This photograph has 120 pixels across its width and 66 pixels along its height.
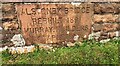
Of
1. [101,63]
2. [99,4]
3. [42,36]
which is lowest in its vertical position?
[101,63]

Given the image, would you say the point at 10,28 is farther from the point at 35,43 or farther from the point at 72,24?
the point at 72,24

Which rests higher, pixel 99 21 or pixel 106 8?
pixel 106 8

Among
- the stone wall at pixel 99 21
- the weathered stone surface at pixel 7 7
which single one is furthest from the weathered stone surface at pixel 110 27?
the weathered stone surface at pixel 7 7

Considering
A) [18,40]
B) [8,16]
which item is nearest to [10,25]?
[8,16]

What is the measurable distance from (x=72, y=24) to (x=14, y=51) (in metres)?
1.16

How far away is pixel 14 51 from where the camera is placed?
5230mm

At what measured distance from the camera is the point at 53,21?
16.8 ft

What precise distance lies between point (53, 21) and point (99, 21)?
849mm

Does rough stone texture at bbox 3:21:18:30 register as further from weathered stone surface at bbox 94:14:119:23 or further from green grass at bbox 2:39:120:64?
weathered stone surface at bbox 94:14:119:23

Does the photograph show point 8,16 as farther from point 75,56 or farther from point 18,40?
point 75,56

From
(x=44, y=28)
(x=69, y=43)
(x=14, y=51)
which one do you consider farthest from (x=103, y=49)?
(x=14, y=51)

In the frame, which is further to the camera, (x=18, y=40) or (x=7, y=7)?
(x=18, y=40)

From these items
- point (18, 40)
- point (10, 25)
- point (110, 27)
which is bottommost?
point (18, 40)

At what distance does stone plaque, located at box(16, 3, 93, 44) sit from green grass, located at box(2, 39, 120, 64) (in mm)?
222
